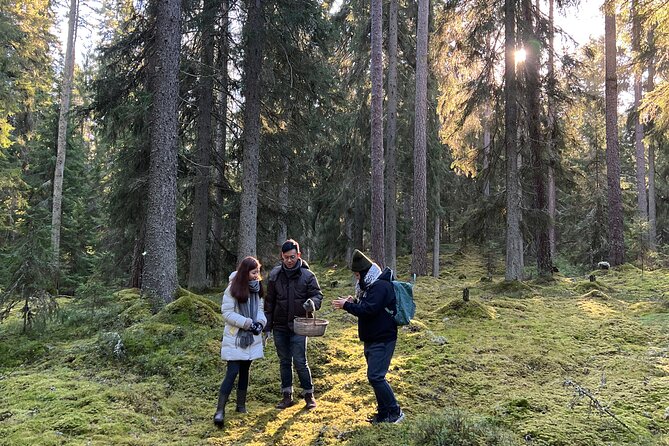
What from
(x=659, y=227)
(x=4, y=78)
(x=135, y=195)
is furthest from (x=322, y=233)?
(x=659, y=227)

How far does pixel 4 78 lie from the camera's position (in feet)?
33.4

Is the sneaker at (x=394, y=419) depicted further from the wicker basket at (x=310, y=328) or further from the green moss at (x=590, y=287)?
the green moss at (x=590, y=287)

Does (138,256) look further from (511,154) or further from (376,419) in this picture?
(511,154)

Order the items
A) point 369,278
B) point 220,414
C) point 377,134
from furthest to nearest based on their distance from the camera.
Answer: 1. point 377,134
2. point 220,414
3. point 369,278

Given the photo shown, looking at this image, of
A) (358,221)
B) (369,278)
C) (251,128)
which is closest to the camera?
(369,278)

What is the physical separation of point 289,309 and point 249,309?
469 millimetres

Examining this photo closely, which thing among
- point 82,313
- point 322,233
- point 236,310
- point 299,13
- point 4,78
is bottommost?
point 82,313

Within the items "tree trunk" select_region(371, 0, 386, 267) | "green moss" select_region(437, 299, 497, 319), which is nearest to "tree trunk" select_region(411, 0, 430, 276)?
"tree trunk" select_region(371, 0, 386, 267)

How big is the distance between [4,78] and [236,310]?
9727 millimetres

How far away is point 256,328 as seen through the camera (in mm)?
4688

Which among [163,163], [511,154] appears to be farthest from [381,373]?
[511,154]

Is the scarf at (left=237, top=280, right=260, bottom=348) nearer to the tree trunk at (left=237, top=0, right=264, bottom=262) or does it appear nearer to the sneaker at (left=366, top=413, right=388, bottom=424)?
the sneaker at (left=366, top=413, right=388, bottom=424)

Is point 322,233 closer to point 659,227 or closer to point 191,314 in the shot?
point 191,314

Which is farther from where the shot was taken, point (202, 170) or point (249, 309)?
point (202, 170)
